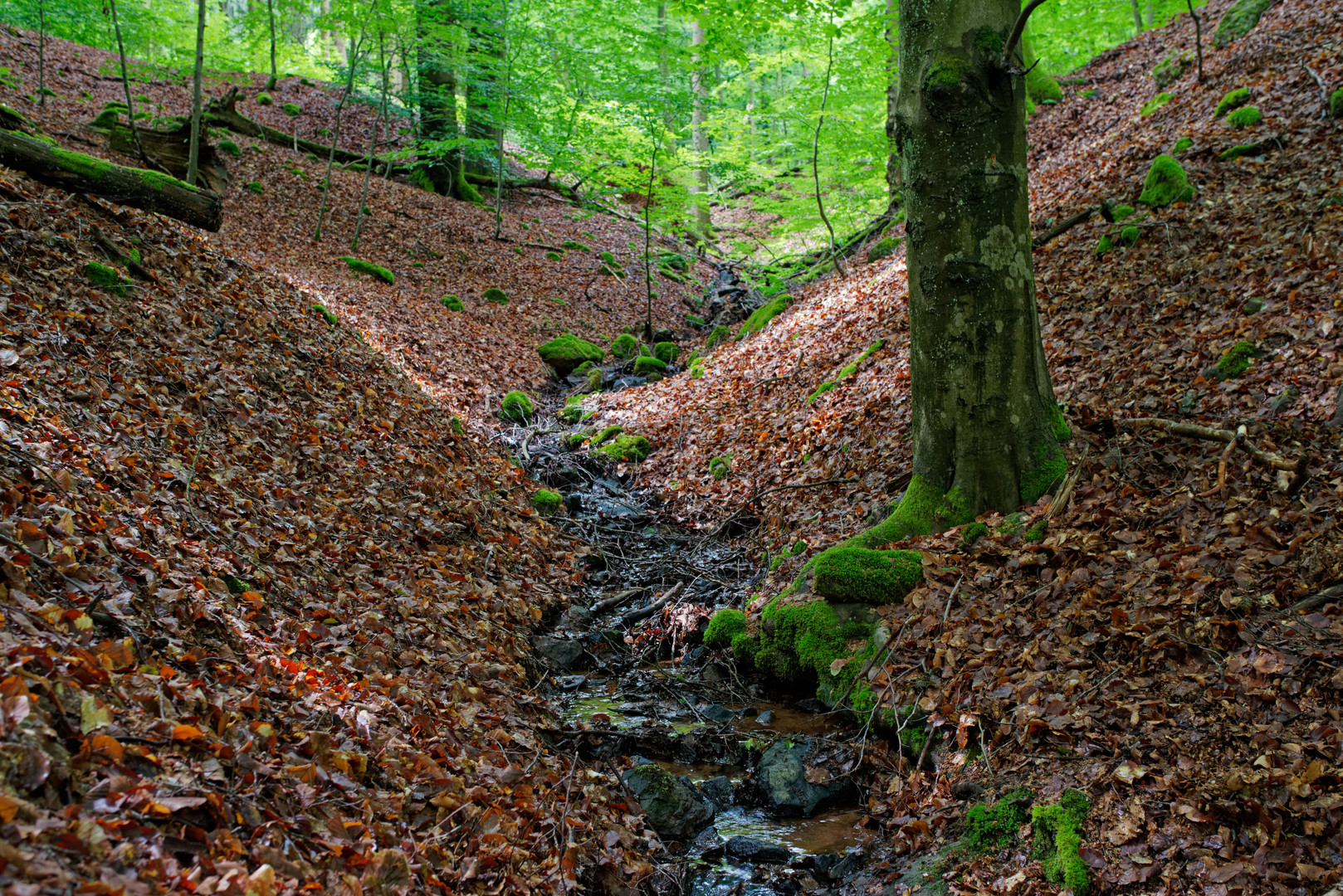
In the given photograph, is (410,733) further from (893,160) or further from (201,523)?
(893,160)

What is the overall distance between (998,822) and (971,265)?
3315 mm

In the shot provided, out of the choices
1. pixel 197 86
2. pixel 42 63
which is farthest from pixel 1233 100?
pixel 42 63

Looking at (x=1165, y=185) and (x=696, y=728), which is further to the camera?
(x=1165, y=185)

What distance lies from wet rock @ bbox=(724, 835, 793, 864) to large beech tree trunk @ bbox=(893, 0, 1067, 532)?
2493 mm

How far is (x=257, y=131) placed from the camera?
16859mm

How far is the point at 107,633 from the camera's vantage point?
2953mm

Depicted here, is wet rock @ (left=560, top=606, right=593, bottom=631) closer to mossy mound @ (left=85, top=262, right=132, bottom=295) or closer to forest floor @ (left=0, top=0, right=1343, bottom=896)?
forest floor @ (left=0, top=0, right=1343, bottom=896)

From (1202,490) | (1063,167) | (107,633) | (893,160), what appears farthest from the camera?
(893,160)

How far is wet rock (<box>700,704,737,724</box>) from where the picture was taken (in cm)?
515

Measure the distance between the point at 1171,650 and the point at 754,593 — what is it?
338cm

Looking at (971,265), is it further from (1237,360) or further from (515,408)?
(515,408)

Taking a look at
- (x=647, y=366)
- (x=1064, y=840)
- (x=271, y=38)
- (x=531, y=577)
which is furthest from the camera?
(x=271, y=38)

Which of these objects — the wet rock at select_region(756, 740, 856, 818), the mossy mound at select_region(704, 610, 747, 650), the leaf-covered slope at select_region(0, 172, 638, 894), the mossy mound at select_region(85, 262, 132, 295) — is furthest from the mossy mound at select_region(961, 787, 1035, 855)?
the mossy mound at select_region(85, 262, 132, 295)

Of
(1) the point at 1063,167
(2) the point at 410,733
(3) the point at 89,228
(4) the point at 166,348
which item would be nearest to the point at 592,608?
(2) the point at 410,733
